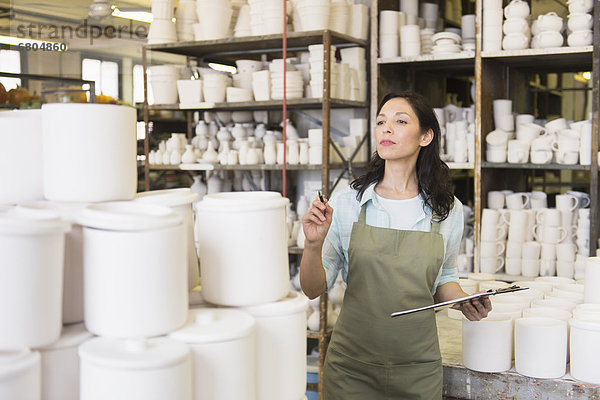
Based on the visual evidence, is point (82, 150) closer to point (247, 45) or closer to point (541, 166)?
point (541, 166)

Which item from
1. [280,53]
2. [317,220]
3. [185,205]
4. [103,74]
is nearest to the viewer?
[185,205]

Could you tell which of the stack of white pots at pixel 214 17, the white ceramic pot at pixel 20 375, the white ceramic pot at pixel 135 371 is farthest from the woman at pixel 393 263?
the stack of white pots at pixel 214 17

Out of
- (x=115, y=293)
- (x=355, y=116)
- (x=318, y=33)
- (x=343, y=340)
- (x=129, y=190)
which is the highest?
(x=318, y=33)

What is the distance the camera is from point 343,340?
2.25 meters

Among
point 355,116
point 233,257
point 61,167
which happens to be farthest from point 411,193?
point 355,116

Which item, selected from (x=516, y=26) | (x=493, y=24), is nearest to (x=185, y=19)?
(x=493, y=24)

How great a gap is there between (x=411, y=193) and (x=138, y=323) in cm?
132

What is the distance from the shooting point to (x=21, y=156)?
4.67 feet

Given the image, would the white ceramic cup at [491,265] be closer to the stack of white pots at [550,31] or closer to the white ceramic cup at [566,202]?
the white ceramic cup at [566,202]

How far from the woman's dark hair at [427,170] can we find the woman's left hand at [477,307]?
1.15 feet

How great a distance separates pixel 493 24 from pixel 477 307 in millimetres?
2259

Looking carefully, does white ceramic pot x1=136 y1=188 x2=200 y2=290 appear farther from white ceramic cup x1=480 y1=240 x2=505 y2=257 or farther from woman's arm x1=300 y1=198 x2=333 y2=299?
white ceramic cup x1=480 y1=240 x2=505 y2=257

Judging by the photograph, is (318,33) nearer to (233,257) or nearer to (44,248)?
(233,257)

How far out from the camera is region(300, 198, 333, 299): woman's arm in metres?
1.89
